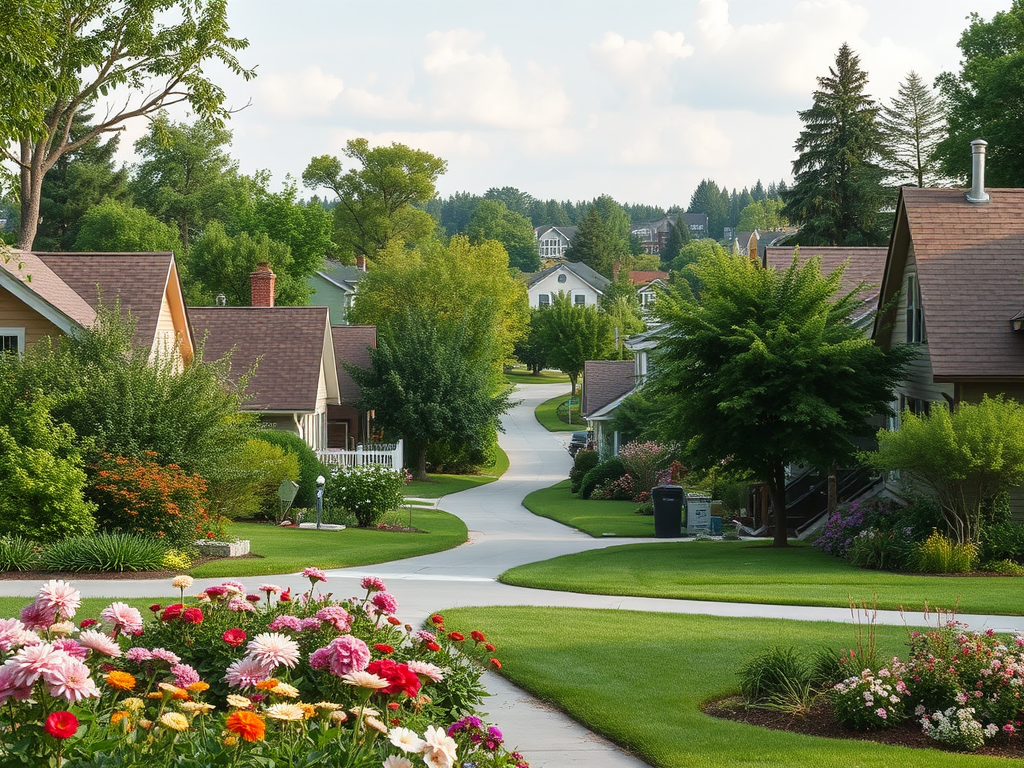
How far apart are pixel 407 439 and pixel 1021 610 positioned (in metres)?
34.4

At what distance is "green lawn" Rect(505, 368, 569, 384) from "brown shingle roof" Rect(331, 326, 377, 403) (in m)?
50.4

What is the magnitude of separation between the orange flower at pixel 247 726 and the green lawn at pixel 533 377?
311 feet

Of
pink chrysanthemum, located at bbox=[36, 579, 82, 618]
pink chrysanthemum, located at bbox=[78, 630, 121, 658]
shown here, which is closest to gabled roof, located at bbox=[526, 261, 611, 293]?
pink chrysanthemum, located at bbox=[36, 579, 82, 618]

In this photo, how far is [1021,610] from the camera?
46.8 feet

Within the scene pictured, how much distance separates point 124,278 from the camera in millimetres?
27891

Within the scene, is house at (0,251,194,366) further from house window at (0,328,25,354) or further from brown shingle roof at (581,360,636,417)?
brown shingle roof at (581,360,636,417)

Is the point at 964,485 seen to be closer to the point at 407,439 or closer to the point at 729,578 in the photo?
the point at 729,578

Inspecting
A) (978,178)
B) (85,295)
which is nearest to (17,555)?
(85,295)

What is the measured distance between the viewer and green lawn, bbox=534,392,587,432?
76.8m

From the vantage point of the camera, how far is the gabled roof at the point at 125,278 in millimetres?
26906

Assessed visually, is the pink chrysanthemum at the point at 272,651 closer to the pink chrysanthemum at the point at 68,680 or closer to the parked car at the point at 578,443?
the pink chrysanthemum at the point at 68,680

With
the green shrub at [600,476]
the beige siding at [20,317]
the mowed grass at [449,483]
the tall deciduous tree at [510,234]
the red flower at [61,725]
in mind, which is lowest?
Answer: the mowed grass at [449,483]

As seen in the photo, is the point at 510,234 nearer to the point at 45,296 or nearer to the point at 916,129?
the point at 916,129

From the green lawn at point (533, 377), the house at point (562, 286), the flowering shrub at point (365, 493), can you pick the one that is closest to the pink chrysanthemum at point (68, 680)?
the flowering shrub at point (365, 493)
